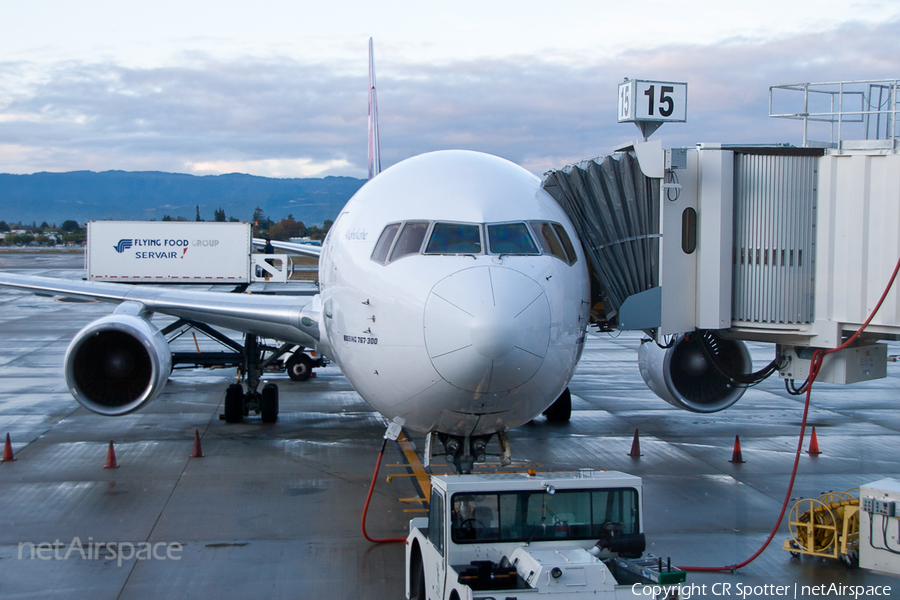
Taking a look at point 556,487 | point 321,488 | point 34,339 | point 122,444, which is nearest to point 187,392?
point 122,444

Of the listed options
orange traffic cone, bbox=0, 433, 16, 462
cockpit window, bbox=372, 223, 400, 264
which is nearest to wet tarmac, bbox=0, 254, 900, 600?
Answer: orange traffic cone, bbox=0, 433, 16, 462

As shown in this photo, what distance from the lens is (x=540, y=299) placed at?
24.7 ft

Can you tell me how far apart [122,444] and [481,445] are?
8.69 m

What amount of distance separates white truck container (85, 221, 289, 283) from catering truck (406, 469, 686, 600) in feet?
68.4

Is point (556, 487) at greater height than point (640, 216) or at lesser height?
lesser

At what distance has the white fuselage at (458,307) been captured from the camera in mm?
7180

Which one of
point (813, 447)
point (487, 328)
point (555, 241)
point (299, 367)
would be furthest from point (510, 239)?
point (299, 367)

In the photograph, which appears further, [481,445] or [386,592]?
[481,445]

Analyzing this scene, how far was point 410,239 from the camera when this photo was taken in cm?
835

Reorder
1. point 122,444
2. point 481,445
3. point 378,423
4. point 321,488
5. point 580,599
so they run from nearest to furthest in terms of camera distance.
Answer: point 580,599 < point 481,445 < point 321,488 < point 122,444 < point 378,423

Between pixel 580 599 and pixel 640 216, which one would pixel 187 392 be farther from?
pixel 580 599

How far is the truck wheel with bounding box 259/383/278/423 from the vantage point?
16.7 metres

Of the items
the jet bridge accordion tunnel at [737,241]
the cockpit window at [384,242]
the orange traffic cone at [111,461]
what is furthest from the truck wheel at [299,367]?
the cockpit window at [384,242]
